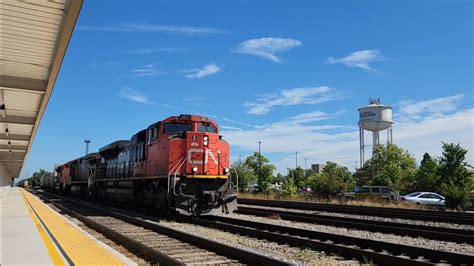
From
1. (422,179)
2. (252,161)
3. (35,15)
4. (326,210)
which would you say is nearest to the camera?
(35,15)

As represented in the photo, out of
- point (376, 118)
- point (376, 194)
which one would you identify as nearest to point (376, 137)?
point (376, 118)

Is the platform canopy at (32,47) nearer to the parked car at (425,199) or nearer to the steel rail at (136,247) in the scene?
the steel rail at (136,247)

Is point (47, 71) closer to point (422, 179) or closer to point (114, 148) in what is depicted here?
point (114, 148)

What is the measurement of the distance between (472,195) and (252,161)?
34402 mm

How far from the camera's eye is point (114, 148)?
24.0m

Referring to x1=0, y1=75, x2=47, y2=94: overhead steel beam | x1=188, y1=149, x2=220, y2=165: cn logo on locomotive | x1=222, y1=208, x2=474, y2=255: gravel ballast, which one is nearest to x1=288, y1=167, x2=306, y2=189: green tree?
x1=188, y1=149, x2=220, y2=165: cn logo on locomotive

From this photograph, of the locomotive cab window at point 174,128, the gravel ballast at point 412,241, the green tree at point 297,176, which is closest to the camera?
the gravel ballast at point 412,241

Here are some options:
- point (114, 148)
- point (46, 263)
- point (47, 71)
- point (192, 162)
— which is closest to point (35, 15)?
point (47, 71)

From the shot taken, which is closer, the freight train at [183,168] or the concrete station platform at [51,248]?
the concrete station platform at [51,248]

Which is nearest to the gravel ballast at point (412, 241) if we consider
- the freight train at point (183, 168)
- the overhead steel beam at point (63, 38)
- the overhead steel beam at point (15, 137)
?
the freight train at point (183, 168)

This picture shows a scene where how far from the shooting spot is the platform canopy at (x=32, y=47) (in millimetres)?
7594

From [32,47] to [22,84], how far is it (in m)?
3.18

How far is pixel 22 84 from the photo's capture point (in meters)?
12.3

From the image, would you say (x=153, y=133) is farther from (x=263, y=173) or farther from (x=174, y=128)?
(x=263, y=173)
